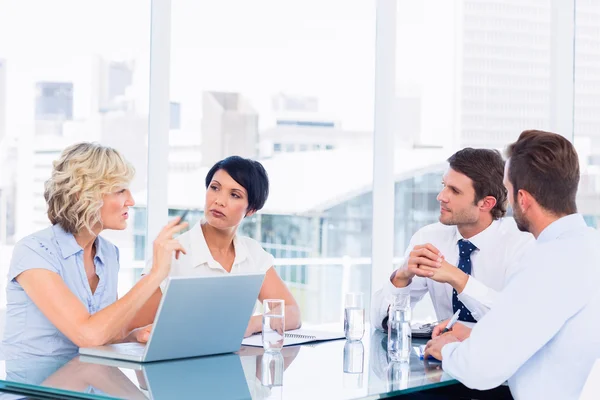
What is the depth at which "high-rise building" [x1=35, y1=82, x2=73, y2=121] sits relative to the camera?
14.3 ft

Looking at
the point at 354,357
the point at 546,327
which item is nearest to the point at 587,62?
the point at 354,357

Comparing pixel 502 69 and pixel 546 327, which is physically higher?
pixel 502 69

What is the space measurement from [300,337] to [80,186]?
891 mm

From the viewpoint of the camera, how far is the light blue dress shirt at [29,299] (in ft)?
8.31

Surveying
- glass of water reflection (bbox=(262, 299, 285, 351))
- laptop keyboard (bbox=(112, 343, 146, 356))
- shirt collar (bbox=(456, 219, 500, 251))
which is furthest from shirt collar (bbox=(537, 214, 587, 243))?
laptop keyboard (bbox=(112, 343, 146, 356))

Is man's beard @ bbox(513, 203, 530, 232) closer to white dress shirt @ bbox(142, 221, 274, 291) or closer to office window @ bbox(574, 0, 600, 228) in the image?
white dress shirt @ bbox(142, 221, 274, 291)

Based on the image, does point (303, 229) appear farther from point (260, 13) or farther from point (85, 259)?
point (85, 259)

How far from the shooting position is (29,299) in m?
2.57

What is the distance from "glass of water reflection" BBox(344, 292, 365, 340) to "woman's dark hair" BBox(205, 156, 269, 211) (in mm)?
805

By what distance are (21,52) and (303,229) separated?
2.58m

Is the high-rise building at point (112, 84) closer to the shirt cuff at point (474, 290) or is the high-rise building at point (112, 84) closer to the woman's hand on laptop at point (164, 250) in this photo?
the woman's hand on laptop at point (164, 250)

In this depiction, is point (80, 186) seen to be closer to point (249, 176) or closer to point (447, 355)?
point (249, 176)

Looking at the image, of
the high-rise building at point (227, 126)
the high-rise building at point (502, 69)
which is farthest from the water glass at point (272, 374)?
the high-rise building at point (502, 69)

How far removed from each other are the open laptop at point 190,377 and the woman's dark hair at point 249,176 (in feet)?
3.29
